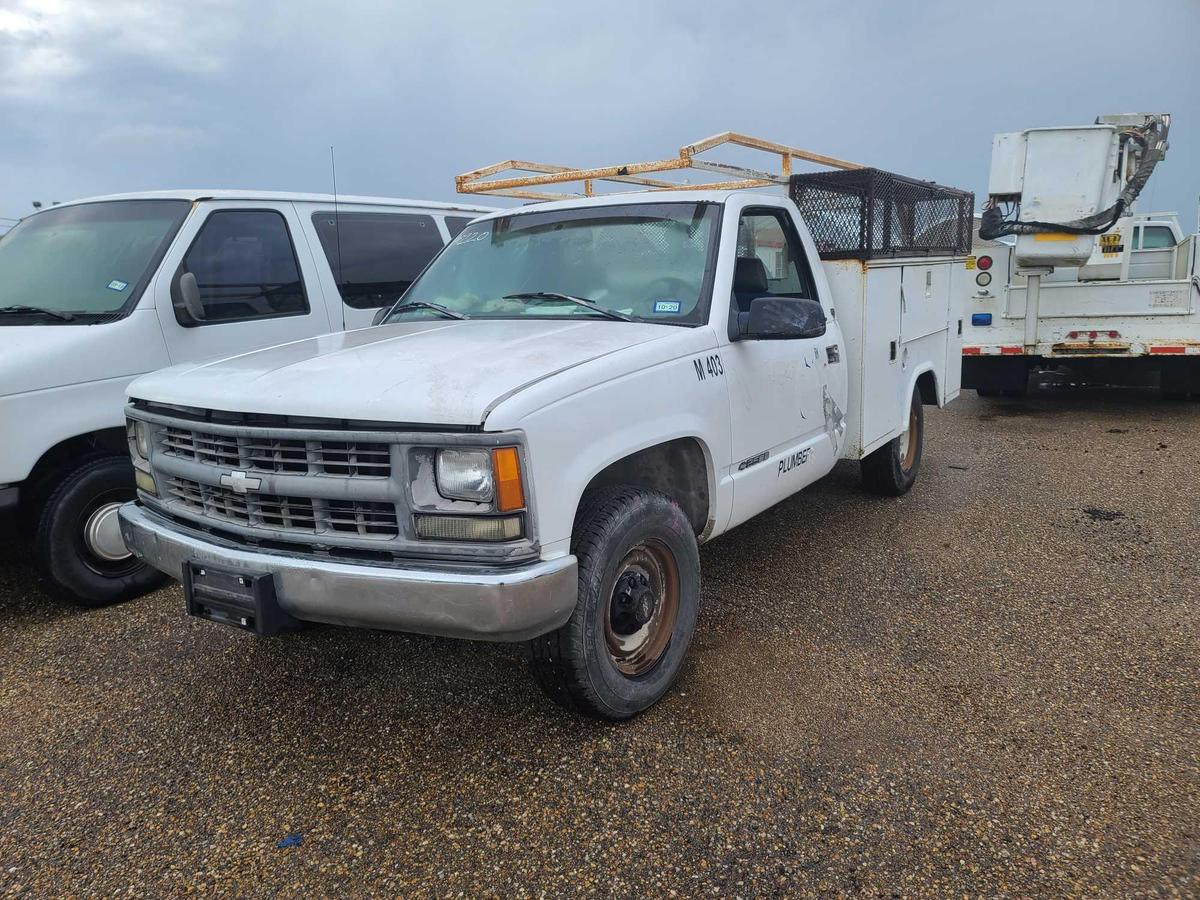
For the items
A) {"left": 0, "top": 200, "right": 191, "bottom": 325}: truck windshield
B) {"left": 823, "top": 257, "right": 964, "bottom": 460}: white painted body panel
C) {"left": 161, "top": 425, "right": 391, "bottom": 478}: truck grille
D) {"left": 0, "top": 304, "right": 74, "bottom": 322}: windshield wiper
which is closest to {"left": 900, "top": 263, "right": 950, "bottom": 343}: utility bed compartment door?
{"left": 823, "top": 257, "right": 964, "bottom": 460}: white painted body panel

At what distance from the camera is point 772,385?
156 inches

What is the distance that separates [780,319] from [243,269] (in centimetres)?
312

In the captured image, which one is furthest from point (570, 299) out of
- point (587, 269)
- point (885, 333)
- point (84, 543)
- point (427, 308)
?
point (84, 543)

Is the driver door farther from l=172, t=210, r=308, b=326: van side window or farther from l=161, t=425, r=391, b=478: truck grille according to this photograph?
l=172, t=210, r=308, b=326: van side window

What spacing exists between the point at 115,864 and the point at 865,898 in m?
2.12

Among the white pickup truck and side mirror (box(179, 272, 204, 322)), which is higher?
side mirror (box(179, 272, 204, 322))

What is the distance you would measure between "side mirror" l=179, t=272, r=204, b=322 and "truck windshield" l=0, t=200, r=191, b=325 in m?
0.18

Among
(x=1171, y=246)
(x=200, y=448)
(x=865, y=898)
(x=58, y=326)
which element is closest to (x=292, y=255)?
(x=58, y=326)

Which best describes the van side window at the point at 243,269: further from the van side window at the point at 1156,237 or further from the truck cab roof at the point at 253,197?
the van side window at the point at 1156,237

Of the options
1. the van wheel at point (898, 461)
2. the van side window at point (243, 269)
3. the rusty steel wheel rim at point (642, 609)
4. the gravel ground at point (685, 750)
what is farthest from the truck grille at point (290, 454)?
the van wheel at point (898, 461)

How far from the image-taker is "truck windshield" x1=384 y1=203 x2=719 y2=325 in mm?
3764

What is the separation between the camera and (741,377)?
12.2 ft

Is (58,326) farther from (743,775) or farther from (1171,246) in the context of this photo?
(1171,246)

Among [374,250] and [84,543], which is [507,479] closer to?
[84,543]
